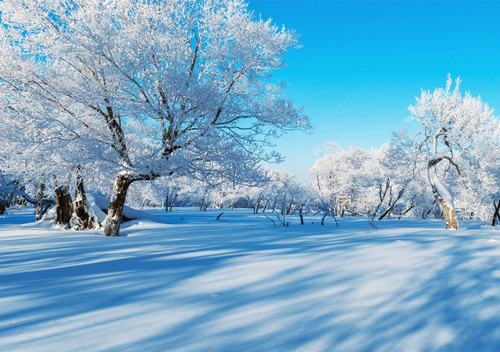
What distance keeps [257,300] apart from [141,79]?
6518mm

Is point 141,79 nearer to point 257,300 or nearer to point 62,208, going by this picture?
point 257,300

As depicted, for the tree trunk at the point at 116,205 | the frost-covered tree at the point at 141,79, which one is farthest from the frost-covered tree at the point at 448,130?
the tree trunk at the point at 116,205

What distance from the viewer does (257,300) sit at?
277 cm

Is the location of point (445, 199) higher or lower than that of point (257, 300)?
higher

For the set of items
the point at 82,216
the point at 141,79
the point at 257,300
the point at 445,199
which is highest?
the point at 141,79

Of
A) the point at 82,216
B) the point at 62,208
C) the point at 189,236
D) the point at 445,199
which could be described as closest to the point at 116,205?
the point at 189,236

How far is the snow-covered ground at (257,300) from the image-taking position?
209 centimetres

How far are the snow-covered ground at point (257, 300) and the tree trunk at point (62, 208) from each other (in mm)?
9811

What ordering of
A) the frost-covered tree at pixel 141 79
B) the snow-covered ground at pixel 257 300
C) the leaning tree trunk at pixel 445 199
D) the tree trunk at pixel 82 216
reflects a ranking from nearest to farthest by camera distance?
1. the snow-covered ground at pixel 257 300
2. the frost-covered tree at pixel 141 79
3. the leaning tree trunk at pixel 445 199
4. the tree trunk at pixel 82 216

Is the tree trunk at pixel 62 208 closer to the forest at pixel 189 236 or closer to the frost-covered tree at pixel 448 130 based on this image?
the forest at pixel 189 236

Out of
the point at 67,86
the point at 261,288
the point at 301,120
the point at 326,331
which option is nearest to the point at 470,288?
the point at 326,331

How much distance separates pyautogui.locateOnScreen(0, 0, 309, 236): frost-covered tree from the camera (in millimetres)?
7148

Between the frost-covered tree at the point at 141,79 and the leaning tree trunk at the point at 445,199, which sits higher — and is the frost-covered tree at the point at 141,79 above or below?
above

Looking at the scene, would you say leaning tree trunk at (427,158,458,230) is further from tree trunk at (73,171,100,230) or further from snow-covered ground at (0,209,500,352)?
tree trunk at (73,171,100,230)
